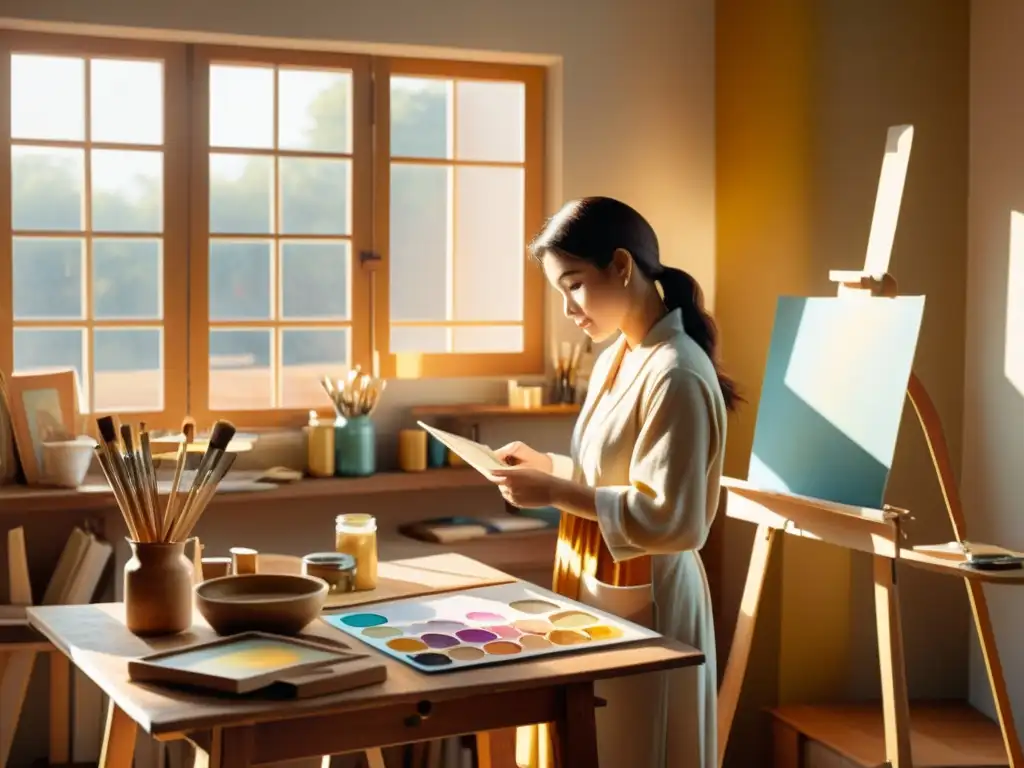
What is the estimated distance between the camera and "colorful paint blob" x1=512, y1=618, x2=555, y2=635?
256cm

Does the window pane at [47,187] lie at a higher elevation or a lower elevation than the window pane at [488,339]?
higher

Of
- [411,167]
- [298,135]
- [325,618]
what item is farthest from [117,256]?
[325,618]

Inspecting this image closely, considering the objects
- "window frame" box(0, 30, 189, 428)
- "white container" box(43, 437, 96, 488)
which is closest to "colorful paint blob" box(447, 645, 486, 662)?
"white container" box(43, 437, 96, 488)

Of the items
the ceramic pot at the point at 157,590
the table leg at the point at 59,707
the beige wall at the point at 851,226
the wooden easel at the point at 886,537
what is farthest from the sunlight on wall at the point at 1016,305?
the table leg at the point at 59,707

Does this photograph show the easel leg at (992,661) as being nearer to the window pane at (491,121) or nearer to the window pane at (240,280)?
the window pane at (491,121)

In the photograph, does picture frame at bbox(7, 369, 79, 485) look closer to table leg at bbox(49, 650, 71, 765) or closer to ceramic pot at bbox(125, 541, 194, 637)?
table leg at bbox(49, 650, 71, 765)

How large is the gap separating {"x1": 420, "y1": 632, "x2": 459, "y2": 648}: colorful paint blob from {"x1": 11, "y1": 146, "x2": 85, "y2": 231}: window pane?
243 cm

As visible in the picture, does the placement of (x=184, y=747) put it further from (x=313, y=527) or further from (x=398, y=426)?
(x=398, y=426)

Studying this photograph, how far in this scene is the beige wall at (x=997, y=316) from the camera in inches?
169

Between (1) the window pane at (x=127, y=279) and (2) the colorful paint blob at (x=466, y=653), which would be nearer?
(2) the colorful paint blob at (x=466, y=653)

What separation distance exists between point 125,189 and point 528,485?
7.21 ft

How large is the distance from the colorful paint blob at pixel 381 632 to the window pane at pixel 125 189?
7.44 feet

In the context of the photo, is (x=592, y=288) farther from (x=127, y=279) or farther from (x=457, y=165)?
(x=127, y=279)

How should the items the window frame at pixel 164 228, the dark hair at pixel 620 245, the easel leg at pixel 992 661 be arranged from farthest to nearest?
1. the window frame at pixel 164 228
2. the easel leg at pixel 992 661
3. the dark hair at pixel 620 245
